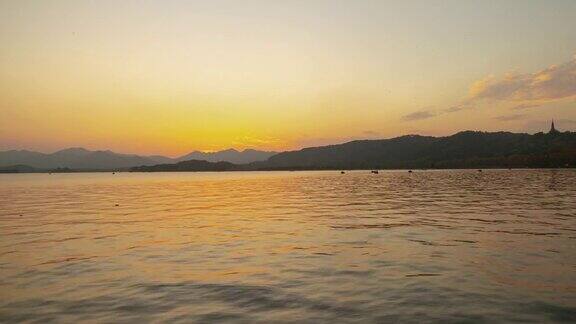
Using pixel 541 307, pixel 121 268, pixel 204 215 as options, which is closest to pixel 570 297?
pixel 541 307

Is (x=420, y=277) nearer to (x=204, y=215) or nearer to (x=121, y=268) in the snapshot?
(x=121, y=268)

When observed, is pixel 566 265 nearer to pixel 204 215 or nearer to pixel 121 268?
pixel 121 268

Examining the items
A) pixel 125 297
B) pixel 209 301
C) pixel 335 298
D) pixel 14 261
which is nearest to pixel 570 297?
pixel 335 298

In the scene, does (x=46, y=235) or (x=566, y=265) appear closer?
(x=566, y=265)

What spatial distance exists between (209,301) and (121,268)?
23.3ft

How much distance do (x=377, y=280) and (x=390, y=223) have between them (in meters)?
17.6

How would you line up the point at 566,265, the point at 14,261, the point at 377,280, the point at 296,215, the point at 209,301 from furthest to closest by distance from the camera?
1. the point at 296,215
2. the point at 14,261
3. the point at 566,265
4. the point at 377,280
5. the point at 209,301

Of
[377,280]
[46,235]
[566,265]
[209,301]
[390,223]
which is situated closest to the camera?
[209,301]

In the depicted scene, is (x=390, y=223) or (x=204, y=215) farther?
(x=204, y=215)

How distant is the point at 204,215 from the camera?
4191 cm

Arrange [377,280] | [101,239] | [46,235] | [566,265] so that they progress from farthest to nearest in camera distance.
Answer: [46,235] < [101,239] < [566,265] < [377,280]

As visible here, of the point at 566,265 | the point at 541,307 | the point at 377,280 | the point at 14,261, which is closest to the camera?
the point at 541,307

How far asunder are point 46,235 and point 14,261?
9140mm

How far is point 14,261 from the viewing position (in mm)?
20875
